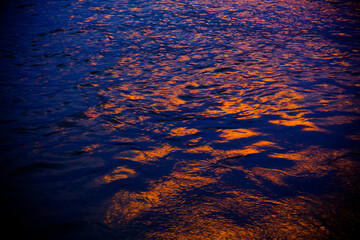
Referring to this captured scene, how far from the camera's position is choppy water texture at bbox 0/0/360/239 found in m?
1.98

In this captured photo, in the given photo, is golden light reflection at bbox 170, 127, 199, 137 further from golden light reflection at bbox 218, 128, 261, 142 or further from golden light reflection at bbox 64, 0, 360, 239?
golden light reflection at bbox 218, 128, 261, 142

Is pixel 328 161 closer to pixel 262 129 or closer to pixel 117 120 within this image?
pixel 262 129

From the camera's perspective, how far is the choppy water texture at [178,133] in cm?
198

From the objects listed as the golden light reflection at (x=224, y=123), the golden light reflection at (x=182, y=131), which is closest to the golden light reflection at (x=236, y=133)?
the golden light reflection at (x=224, y=123)

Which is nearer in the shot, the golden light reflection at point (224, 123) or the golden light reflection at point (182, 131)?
the golden light reflection at point (224, 123)

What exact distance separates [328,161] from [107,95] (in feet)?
9.51

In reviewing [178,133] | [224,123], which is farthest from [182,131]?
[224,123]

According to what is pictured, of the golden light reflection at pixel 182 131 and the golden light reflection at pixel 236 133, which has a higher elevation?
the golden light reflection at pixel 182 131

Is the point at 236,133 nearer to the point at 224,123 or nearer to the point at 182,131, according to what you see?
the point at 224,123

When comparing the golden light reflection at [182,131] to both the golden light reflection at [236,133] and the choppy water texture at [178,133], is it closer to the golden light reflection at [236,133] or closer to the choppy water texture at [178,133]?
the choppy water texture at [178,133]

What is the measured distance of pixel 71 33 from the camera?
6094mm

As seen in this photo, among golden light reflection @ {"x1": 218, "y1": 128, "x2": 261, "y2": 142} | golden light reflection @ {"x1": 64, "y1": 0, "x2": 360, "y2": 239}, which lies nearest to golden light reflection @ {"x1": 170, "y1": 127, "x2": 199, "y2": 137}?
golden light reflection @ {"x1": 64, "y1": 0, "x2": 360, "y2": 239}

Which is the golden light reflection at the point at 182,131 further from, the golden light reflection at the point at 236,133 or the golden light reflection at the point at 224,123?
the golden light reflection at the point at 236,133

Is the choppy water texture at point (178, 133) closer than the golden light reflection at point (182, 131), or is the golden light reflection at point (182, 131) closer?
the choppy water texture at point (178, 133)
